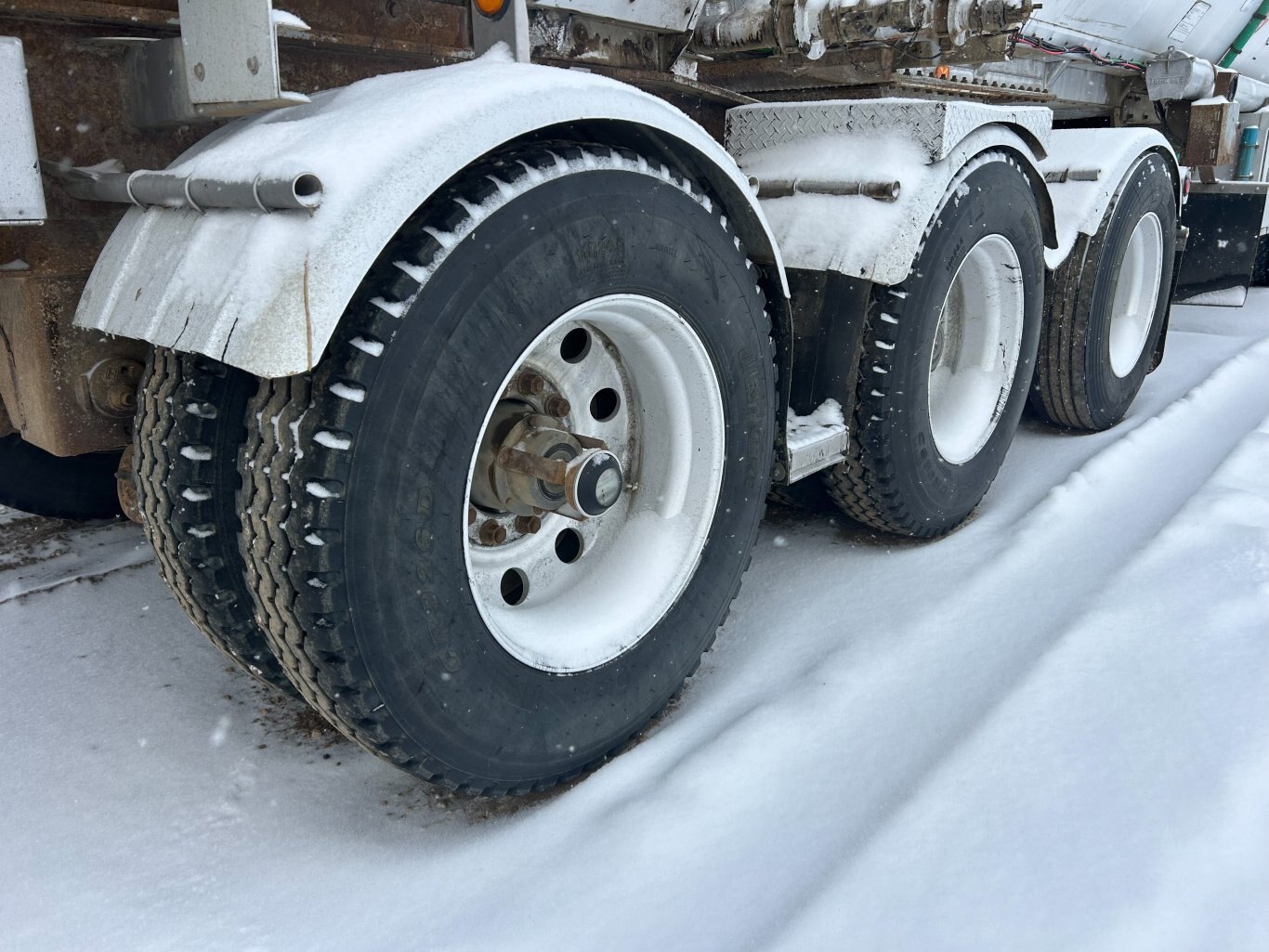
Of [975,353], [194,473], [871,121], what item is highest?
[871,121]

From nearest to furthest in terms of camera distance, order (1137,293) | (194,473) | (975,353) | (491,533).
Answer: (194,473) → (491,533) → (975,353) → (1137,293)

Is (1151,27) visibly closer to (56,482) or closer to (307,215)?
(307,215)

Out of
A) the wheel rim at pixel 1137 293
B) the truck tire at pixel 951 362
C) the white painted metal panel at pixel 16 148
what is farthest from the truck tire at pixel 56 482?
the wheel rim at pixel 1137 293

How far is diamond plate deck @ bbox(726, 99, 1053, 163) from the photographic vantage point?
2.26 metres

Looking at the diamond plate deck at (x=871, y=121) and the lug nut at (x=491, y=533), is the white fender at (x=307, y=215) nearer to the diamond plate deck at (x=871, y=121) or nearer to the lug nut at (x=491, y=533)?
the lug nut at (x=491, y=533)

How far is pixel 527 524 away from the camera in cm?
189

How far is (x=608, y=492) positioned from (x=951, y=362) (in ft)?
5.52

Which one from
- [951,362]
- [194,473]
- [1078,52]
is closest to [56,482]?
[194,473]

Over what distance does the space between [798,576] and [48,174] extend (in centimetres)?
183

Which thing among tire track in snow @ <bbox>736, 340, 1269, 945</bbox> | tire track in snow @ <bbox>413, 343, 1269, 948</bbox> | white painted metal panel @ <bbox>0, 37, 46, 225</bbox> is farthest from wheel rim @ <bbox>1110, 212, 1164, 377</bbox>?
white painted metal panel @ <bbox>0, 37, 46, 225</bbox>

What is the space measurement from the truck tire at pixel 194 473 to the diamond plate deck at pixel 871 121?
153cm

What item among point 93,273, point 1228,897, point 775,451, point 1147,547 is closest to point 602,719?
point 775,451

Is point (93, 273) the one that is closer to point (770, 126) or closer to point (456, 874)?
point (456, 874)

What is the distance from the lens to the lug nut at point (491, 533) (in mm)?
1823
